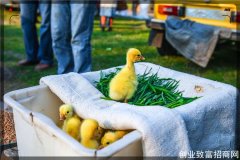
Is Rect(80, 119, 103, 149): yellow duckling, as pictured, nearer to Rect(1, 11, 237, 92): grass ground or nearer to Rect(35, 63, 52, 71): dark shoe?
Rect(1, 11, 237, 92): grass ground

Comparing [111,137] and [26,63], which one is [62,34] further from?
[111,137]

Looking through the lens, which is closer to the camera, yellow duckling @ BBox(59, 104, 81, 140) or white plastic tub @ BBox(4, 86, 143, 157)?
white plastic tub @ BBox(4, 86, 143, 157)

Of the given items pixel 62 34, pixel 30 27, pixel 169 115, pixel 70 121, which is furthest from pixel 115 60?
pixel 30 27

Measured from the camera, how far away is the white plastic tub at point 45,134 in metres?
1.17

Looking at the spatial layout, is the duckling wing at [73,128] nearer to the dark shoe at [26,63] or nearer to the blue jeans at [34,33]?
the blue jeans at [34,33]

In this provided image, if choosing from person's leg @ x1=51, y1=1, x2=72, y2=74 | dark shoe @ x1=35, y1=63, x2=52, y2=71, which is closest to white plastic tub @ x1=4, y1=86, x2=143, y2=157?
person's leg @ x1=51, y1=1, x2=72, y2=74

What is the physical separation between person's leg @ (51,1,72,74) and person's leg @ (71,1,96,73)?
0.39 feet

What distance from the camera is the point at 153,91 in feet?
5.64

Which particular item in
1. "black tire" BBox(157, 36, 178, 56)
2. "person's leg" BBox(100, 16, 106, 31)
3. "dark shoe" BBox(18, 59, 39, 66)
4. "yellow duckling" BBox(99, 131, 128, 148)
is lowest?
"dark shoe" BBox(18, 59, 39, 66)

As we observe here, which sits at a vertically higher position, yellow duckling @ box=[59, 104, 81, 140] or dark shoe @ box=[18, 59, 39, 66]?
yellow duckling @ box=[59, 104, 81, 140]

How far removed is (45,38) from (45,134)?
2.91 m

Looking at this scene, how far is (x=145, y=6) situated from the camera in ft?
28.7

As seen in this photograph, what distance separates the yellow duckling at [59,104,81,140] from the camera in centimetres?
141

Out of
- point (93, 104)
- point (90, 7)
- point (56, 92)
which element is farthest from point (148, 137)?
point (90, 7)
